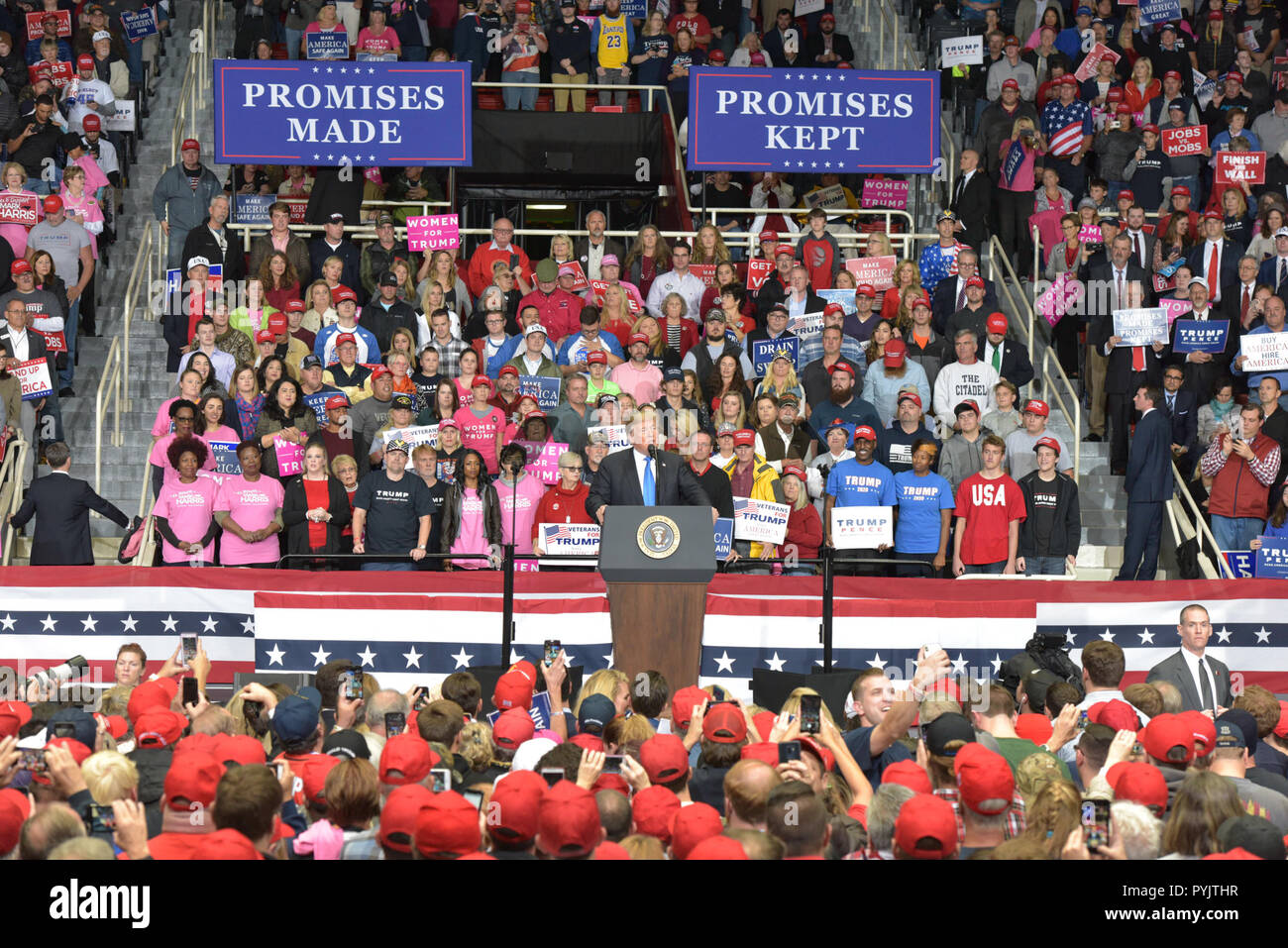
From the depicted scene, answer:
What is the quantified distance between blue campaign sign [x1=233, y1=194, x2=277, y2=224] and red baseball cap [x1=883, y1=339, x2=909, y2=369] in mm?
7730

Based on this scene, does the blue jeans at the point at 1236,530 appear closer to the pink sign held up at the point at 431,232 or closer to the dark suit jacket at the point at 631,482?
the dark suit jacket at the point at 631,482

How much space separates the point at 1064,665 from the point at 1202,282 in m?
8.00

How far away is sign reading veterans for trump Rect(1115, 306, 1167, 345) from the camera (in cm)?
A: 1733

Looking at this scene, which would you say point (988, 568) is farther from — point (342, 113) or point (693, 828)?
point (693, 828)

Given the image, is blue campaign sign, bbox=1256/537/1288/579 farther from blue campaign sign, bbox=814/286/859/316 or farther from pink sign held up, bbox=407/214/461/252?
pink sign held up, bbox=407/214/461/252

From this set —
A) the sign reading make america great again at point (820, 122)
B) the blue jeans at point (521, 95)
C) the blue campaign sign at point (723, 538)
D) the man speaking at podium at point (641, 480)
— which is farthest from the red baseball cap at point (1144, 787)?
the blue jeans at point (521, 95)

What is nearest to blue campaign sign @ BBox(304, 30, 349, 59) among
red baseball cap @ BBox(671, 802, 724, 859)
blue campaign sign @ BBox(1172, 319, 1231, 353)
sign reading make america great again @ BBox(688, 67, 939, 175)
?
sign reading make america great again @ BBox(688, 67, 939, 175)

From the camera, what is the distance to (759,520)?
574 inches

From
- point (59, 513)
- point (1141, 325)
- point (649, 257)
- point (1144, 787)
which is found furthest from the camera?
point (649, 257)

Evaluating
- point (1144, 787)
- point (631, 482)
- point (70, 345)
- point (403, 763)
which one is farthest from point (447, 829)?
point (70, 345)

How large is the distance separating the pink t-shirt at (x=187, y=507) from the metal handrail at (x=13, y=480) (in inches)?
77.5

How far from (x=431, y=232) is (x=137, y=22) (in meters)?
6.90

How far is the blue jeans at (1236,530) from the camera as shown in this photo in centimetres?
1623

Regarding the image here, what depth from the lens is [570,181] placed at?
22484 mm
